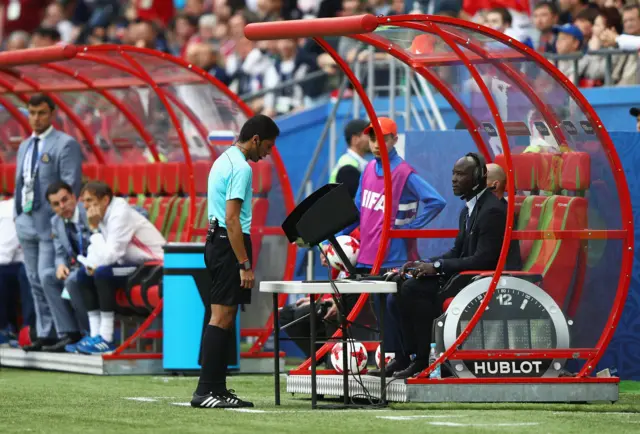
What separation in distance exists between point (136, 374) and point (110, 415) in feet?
13.8

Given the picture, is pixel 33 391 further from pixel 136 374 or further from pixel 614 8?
pixel 614 8

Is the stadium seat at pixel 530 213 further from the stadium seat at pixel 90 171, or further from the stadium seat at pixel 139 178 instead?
the stadium seat at pixel 90 171

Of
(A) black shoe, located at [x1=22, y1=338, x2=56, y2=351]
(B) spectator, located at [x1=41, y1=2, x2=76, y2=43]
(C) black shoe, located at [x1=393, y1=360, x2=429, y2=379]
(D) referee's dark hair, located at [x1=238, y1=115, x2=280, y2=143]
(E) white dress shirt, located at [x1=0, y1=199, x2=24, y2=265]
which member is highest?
(B) spectator, located at [x1=41, y1=2, x2=76, y2=43]

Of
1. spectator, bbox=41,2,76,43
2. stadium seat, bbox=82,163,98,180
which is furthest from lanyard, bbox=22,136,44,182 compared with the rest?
spectator, bbox=41,2,76,43

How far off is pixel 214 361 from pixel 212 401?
282 mm

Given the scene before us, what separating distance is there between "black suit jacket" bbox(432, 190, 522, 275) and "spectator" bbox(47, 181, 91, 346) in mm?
5090

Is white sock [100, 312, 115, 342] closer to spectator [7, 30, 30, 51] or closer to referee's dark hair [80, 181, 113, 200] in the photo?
referee's dark hair [80, 181, 113, 200]

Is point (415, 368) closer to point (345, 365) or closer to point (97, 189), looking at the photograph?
point (345, 365)

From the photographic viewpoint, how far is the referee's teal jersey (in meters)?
10.7

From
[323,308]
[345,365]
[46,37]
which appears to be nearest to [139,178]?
[323,308]

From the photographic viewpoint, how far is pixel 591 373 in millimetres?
11297

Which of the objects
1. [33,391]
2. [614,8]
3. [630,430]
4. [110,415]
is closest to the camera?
[630,430]

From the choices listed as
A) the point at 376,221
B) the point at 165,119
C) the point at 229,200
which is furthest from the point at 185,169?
the point at 229,200

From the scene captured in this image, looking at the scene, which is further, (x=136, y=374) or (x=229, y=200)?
(x=136, y=374)
